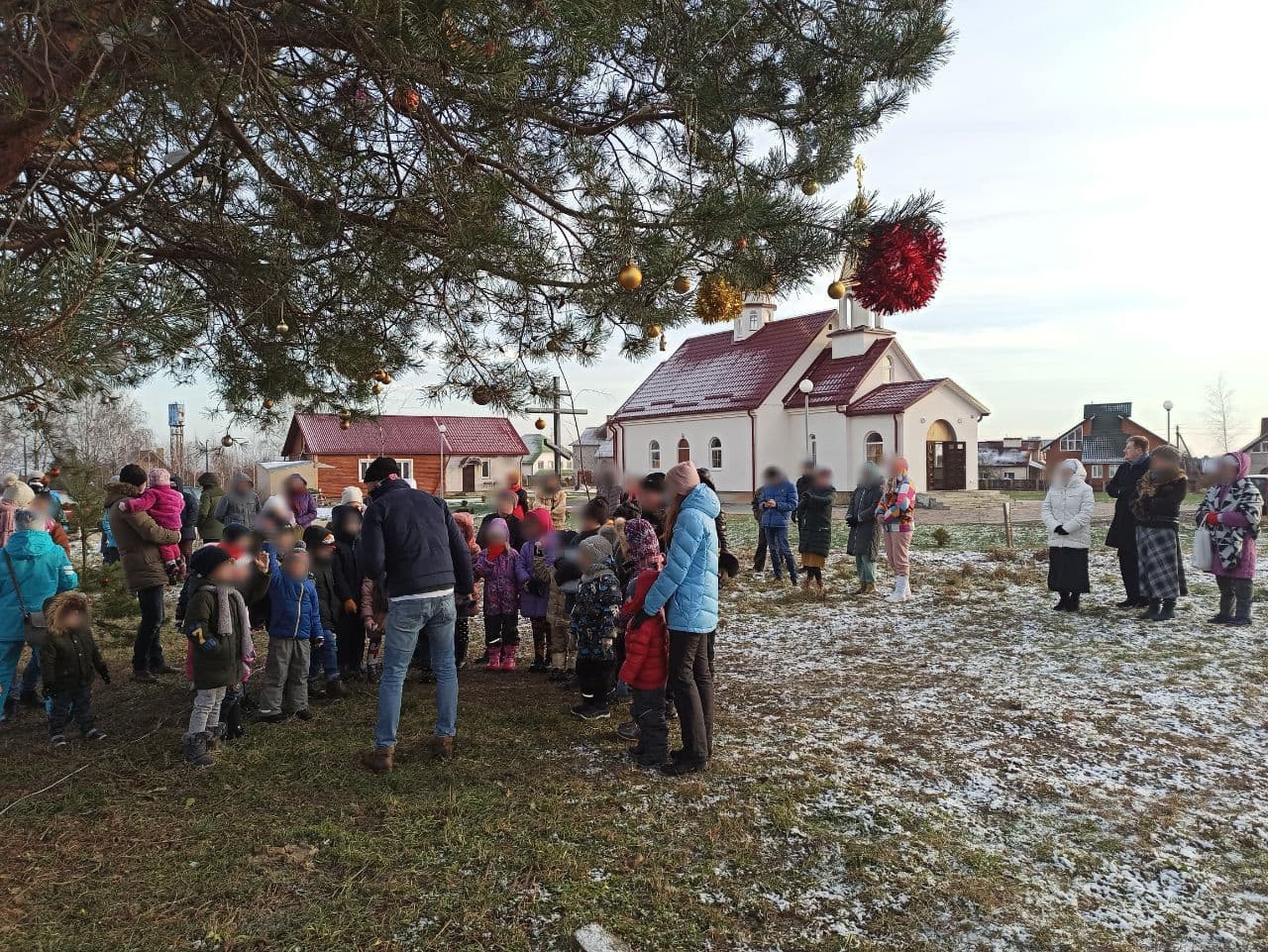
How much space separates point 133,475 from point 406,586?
12.2 feet

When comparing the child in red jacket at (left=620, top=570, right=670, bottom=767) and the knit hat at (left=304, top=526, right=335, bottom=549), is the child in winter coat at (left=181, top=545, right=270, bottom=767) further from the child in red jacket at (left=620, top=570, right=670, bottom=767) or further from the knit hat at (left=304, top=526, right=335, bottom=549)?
the child in red jacket at (left=620, top=570, right=670, bottom=767)

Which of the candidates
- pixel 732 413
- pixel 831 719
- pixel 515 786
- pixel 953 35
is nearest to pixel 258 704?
pixel 515 786

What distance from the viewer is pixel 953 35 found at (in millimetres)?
3889

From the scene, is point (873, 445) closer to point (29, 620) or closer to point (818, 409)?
point (818, 409)

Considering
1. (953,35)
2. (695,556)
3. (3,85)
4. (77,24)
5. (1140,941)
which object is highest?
(953,35)

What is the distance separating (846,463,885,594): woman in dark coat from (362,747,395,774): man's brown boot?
23.9 feet

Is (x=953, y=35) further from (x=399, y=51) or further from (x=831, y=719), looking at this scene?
(x=831, y=719)

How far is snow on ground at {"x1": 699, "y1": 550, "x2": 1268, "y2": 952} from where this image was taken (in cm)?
320

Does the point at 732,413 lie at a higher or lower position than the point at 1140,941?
higher

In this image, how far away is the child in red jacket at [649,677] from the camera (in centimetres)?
473

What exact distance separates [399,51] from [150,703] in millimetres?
5426

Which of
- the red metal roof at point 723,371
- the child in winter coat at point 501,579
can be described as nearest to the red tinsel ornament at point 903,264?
the child in winter coat at point 501,579

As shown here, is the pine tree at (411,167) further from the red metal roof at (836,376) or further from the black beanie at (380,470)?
the red metal roof at (836,376)

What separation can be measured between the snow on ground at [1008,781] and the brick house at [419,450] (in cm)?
2902
